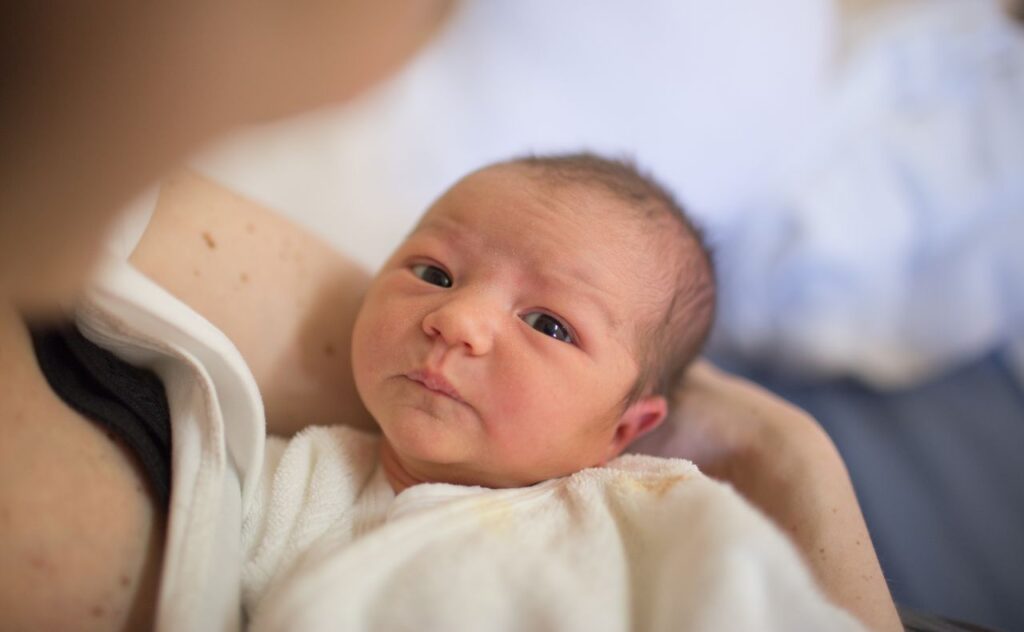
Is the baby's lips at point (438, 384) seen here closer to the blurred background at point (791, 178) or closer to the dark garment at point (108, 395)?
the dark garment at point (108, 395)

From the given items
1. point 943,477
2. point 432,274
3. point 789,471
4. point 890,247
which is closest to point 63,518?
point 432,274

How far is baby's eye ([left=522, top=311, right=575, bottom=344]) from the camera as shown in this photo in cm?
64

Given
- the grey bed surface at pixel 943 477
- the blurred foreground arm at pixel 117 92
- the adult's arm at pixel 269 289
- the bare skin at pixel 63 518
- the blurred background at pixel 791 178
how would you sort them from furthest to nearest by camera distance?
the blurred background at pixel 791 178
the grey bed surface at pixel 943 477
the adult's arm at pixel 269 289
the bare skin at pixel 63 518
the blurred foreground arm at pixel 117 92

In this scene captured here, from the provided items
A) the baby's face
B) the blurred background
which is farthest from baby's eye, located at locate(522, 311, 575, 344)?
the blurred background

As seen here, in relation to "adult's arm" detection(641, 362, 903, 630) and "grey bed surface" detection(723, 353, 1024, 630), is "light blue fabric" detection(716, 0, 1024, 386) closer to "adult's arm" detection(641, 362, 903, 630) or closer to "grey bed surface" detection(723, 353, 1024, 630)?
"grey bed surface" detection(723, 353, 1024, 630)

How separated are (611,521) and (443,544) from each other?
0.39ft

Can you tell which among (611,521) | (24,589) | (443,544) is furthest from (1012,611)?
(24,589)

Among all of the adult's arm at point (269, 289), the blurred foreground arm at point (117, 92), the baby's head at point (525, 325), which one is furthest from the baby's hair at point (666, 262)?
the blurred foreground arm at point (117, 92)

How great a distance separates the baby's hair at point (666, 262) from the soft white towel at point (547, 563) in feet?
0.43

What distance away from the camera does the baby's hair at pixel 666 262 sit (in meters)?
0.69

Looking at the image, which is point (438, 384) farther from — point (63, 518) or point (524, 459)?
point (63, 518)

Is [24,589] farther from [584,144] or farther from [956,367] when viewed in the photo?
[956,367]

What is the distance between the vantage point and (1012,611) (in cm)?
80

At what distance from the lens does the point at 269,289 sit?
29.0 inches
